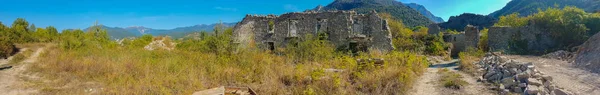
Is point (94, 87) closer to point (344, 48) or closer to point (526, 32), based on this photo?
point (344, 48)

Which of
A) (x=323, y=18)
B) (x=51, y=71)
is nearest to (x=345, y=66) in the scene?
(x=51, y=71)

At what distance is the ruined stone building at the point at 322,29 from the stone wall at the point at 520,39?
6.11 metres

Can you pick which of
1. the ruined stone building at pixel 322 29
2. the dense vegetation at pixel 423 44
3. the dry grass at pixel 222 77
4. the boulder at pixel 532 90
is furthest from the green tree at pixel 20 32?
the dense vegetation at pixel 423 44

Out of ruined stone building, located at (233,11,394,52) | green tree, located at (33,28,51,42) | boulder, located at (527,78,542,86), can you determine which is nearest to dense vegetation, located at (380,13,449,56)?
ruined stone building, located at (233,11,394,52)

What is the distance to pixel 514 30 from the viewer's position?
58.6 ft

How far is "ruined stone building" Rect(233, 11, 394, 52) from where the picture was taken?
18.2m

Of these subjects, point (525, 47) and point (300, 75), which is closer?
point (300, 75)

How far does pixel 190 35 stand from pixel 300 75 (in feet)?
28.3

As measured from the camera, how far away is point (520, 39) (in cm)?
1756

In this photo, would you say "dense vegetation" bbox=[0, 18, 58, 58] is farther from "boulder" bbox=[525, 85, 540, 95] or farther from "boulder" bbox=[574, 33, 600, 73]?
"boulder" bbox=[574, 33, 600, 73]

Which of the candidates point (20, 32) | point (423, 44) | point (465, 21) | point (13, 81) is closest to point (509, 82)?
point (13, 81)

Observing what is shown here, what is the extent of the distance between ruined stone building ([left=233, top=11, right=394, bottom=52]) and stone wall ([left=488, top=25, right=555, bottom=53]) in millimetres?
6109

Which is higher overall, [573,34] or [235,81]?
[573,34]

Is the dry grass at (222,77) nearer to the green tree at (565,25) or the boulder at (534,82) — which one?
the boulder at (534,82)
